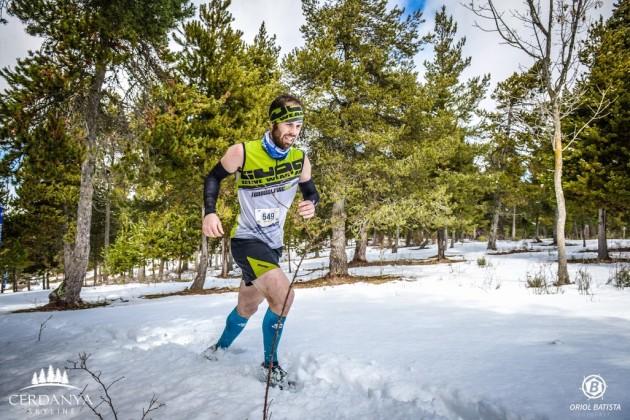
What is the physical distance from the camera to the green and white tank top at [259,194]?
106 inches

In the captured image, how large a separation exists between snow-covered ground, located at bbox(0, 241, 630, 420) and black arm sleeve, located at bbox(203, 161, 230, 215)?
4.45ft

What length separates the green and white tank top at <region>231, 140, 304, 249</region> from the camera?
8.85 feet

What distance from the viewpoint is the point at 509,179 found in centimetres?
1942

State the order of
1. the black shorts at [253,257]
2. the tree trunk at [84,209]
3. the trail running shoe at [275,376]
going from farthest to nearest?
1. the tree trunk at [84,209]
2. the black shorts at [253,257]
3. the trail running shoe at [275,376]

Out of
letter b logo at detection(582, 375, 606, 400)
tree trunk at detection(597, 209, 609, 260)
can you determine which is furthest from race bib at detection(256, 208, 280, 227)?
tree trunk at detection(597, 209, 609, 260)

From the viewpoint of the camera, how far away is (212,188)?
270cm

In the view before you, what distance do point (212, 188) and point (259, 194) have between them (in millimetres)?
416

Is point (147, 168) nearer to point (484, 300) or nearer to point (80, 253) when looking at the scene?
point (80, 253)

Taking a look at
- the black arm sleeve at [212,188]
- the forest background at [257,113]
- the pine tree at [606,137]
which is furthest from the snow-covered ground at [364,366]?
the pine tree at [606,137]

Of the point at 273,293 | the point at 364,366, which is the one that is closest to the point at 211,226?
the point at 273,293

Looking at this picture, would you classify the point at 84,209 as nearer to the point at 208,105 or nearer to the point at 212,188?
the point at 208,105

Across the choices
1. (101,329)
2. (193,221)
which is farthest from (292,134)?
(193,221)

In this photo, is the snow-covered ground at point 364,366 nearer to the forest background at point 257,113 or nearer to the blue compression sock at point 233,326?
the blue compression sock at point 233,326

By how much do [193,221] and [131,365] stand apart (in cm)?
2342
